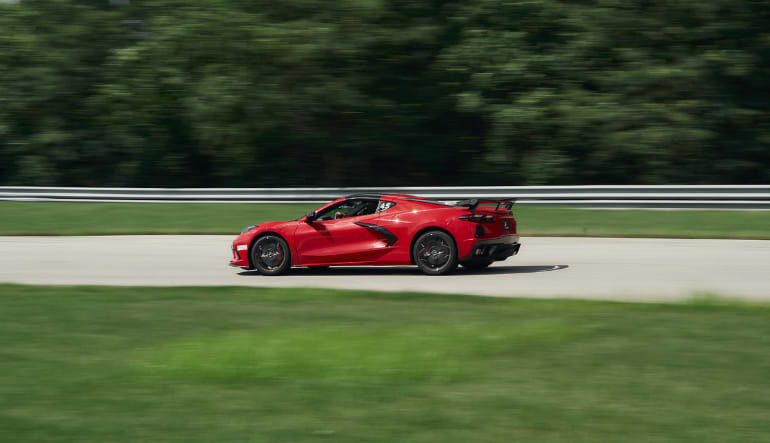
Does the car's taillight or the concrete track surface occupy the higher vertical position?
the car's taillight

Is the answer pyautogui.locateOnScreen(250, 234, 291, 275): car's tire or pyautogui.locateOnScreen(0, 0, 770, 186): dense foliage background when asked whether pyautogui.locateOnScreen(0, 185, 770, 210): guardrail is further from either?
pyautogui.locateOnScreen(250, 234, 291, 275): car's tire

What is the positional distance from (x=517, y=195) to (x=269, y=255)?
9.41 metres

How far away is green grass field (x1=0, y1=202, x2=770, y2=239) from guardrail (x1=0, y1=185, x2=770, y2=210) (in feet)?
0.70

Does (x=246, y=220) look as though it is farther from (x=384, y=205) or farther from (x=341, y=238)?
(x=384, y=205)

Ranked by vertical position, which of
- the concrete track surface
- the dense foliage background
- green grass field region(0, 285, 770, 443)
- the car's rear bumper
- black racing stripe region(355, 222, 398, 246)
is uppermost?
the dense foliage background

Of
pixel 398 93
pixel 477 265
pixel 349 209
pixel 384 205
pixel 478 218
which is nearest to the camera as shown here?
pixel 478 218

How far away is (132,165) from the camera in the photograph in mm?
27219

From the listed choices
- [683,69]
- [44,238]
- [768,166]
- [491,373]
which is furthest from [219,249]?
[768,166]

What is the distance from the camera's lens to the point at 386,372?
603cm

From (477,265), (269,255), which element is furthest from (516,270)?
(269,255)

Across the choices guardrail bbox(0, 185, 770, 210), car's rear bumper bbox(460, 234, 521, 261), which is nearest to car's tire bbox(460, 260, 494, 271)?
car's rear bumper bbox(460, 234, 521, 261)

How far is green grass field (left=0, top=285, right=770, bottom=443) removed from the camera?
484cm

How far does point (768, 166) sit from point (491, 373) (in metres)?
19.4

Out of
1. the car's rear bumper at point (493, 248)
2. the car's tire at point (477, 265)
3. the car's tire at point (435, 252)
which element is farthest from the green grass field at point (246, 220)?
the car's tire at point (435, 252)
